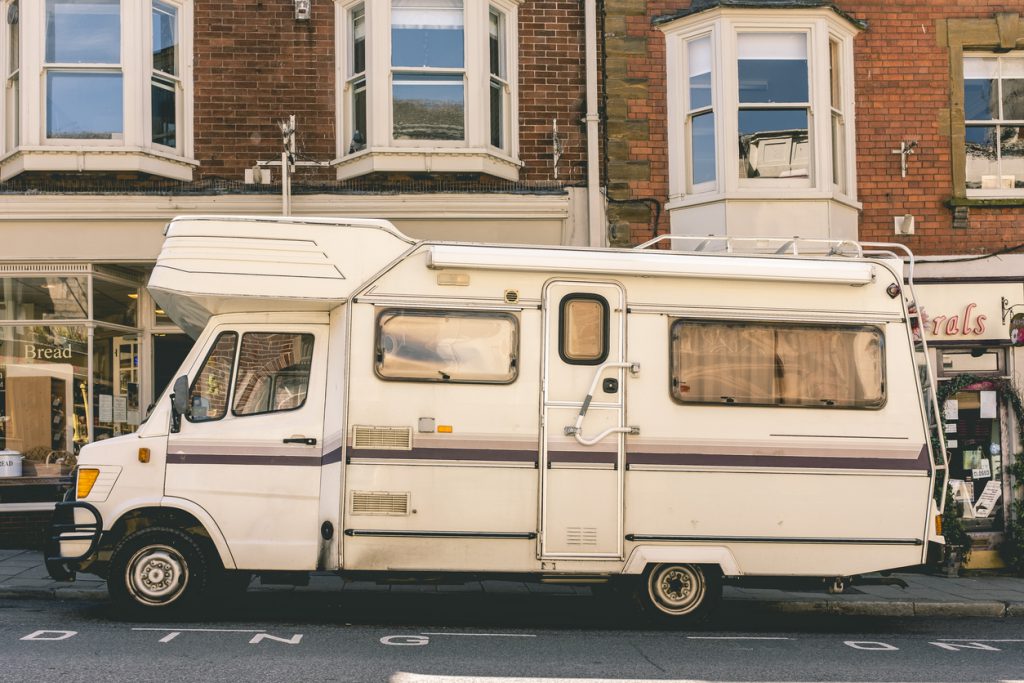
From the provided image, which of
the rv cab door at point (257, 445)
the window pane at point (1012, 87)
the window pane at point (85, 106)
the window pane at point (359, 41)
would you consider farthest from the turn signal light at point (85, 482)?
the window pane at point (1012, 87)

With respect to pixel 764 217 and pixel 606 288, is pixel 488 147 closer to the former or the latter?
pixel 764 217

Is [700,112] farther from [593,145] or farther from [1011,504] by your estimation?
[1011,504]

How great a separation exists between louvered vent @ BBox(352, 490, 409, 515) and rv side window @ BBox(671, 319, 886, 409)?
225cm

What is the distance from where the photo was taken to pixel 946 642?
29.0 feet

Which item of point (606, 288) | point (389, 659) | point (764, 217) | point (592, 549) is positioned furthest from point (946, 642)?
point (764, 217)

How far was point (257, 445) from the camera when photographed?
28.5 feet

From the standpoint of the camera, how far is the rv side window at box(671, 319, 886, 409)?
29.2 feet

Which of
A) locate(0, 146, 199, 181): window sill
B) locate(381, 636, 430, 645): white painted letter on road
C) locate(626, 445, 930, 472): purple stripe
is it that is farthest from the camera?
locate(0, 146, 199, 181): window sill

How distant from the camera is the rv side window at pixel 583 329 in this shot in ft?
28.8

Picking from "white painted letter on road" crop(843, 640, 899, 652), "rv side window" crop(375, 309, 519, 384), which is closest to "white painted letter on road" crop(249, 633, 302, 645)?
"rv side window" crop(375, 309, 519, 384)

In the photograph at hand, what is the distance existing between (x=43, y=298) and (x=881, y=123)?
10.1 metres

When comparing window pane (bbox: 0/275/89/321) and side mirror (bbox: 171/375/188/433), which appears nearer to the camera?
side mirror (bbox: 171/375/188/433)

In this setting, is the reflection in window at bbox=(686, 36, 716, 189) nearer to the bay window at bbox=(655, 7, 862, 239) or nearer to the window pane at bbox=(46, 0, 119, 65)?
the bay window at bbox=(655, 7, 862, 239)

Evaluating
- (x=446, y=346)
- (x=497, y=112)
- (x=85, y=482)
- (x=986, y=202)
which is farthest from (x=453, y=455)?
(x=986, y=202)
